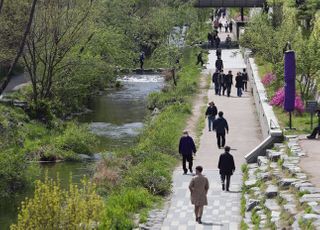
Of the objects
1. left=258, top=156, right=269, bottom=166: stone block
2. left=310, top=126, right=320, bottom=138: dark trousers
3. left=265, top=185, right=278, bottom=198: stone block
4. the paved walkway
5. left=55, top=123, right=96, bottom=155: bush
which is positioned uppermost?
left=310, top=126, right=320, bottom=138: dark trousers

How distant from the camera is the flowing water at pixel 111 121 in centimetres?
2512

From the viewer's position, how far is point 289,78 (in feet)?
86.5

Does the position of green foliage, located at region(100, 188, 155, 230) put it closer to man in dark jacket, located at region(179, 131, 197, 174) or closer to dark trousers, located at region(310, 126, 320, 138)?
man in dark jacket, located at region(179, 131, 197, 174)

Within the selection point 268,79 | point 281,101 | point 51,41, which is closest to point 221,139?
point 281,101

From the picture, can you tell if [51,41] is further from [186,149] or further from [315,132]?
[315,132]

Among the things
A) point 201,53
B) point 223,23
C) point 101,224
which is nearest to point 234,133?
point 101,224

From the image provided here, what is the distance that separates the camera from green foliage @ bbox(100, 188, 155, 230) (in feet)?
59.1

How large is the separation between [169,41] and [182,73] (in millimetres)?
2087

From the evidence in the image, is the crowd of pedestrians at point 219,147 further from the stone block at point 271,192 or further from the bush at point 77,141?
the bush at point 77,141

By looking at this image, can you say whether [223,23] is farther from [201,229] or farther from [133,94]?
[201,229]

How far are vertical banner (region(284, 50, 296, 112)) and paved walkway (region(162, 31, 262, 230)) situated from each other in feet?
6.84

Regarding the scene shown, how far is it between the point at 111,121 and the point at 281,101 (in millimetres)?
11476

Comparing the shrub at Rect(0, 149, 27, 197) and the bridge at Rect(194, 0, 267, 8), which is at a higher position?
the bridge at Rect(194, 0, 267, 8)

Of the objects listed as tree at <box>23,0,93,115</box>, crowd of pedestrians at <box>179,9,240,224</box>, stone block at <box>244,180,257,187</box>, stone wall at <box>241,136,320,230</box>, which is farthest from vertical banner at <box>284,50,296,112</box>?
tree at <box>23,0,93,115</box>
